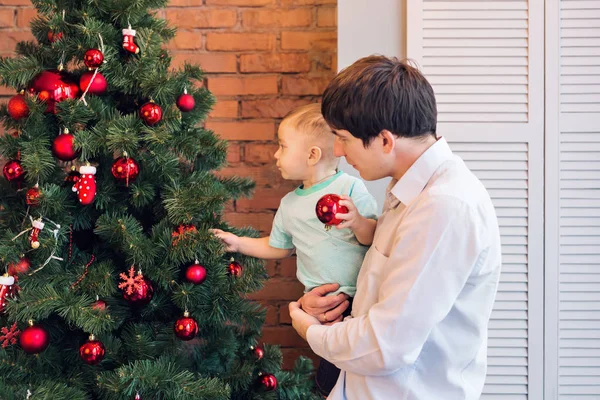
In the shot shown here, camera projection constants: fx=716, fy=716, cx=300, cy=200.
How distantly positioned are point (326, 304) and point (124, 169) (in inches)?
21.9

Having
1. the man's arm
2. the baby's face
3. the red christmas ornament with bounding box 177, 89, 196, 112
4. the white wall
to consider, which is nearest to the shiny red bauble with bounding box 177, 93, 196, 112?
the red christmas ornament with bounding box 177, 89, 196, 112

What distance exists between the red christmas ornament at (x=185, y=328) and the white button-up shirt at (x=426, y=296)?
0.39 meters

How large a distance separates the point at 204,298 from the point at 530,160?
1.09 m

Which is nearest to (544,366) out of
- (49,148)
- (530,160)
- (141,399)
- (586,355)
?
(586,355)

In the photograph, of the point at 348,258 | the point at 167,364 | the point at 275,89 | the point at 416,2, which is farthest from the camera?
the point at 275,89

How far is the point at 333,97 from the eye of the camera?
4.33ft

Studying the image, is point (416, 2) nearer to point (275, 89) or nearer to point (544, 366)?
point (275, 89)

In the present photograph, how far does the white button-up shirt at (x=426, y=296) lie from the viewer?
121 centimetres

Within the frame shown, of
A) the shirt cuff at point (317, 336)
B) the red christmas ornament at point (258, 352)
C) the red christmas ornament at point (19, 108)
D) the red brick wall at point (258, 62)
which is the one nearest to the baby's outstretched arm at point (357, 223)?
the shirt cuff at point (317, 336)

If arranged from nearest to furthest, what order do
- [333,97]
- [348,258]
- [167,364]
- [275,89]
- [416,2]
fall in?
[333,97] → [348,258] → [167,364] → [416,2] → [275,89]

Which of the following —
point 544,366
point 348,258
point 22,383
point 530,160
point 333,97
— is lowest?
point 544,366

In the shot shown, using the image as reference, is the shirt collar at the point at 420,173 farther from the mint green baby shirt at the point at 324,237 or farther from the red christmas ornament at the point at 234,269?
the red christmas ornament at the point at 234,269

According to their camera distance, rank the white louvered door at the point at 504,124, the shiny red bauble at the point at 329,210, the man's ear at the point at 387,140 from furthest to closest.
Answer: the white louvered door at the point at 504,124 → the shiny red bauble at the point at 329,210 → the man's ear at the point at 387,140

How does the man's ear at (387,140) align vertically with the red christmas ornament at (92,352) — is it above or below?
above
